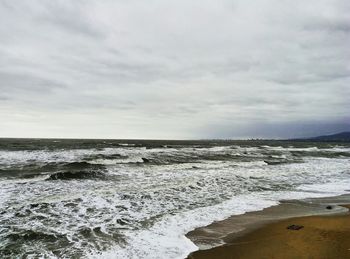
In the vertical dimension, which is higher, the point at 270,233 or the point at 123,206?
the point at 123,206

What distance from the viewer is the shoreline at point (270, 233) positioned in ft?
23.6

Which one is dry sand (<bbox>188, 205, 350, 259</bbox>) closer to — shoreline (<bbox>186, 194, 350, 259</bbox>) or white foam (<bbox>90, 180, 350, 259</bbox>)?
shoreline (<bbox>186, 194, 350, 259</bbox>)

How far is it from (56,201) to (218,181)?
29.8 ft

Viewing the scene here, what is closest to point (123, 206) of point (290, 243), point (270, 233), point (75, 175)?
point (270, 233)

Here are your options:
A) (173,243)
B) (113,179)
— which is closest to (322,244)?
(173,243)

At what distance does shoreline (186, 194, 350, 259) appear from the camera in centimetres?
719

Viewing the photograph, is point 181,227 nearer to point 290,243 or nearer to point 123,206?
point 290,243

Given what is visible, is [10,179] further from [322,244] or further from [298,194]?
[322,244]

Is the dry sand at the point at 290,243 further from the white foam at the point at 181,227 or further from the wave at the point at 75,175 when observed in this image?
the wave at the point at 75,175

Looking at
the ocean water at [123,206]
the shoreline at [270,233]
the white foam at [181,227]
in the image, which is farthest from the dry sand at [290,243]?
the ocean water at [123,206]

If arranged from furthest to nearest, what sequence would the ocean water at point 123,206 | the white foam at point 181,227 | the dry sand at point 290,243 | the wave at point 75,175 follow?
the wave at point 75,175 → the ocean water at point 123,206 → the white foam at point 181,227 → the dry sand at point 290,243

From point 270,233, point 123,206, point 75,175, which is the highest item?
point 75,175

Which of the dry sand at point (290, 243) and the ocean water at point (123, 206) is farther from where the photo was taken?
the ocean water at point (123, 206)

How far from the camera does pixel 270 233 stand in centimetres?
880
